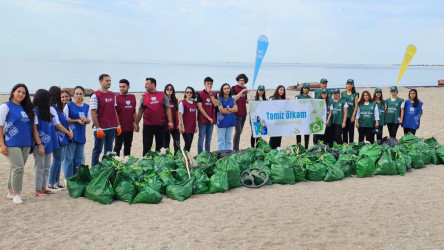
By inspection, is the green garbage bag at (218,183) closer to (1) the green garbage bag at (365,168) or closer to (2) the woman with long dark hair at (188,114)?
(2) the woman with long dark hair at (188,114)

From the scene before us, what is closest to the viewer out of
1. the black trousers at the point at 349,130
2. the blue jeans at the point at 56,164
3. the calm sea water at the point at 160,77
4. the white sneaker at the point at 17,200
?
the white sneaker at the point at 17,200

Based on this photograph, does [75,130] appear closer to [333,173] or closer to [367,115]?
[333,173]

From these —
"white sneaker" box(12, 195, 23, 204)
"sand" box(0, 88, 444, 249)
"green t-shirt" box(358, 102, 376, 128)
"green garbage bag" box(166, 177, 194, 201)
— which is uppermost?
"green t-shirt" box(358, 102, 376, 128)

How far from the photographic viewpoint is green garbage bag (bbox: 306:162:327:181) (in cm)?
790

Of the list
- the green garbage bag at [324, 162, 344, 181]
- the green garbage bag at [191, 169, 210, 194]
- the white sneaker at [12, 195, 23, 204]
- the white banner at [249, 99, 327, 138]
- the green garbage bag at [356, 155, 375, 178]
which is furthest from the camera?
the white banner at [249, 99, 327, 138]

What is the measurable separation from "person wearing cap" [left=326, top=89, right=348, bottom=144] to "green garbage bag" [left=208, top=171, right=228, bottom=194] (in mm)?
4063

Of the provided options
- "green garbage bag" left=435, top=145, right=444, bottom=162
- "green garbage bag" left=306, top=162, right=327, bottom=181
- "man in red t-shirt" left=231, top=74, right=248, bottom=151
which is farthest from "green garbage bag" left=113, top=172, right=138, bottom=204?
"green garbage bag" left=435, top=145, right=444, bottom=162

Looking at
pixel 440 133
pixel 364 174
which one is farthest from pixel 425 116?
pixel 364 174

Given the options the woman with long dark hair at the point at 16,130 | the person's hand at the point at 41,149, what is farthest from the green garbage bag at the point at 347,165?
the woman with long dark hair at the point at 16,130

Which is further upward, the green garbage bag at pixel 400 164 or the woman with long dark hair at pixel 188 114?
the woman with long dark hair at pixel 188 114

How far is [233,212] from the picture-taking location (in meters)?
6.11

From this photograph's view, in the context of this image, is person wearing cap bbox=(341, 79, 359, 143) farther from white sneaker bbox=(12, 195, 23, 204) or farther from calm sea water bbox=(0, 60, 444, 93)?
calm sea water bbox=(0, 60, 444, 93)

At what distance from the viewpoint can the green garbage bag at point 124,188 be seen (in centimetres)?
653

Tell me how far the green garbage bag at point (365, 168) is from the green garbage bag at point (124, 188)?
3760mm
